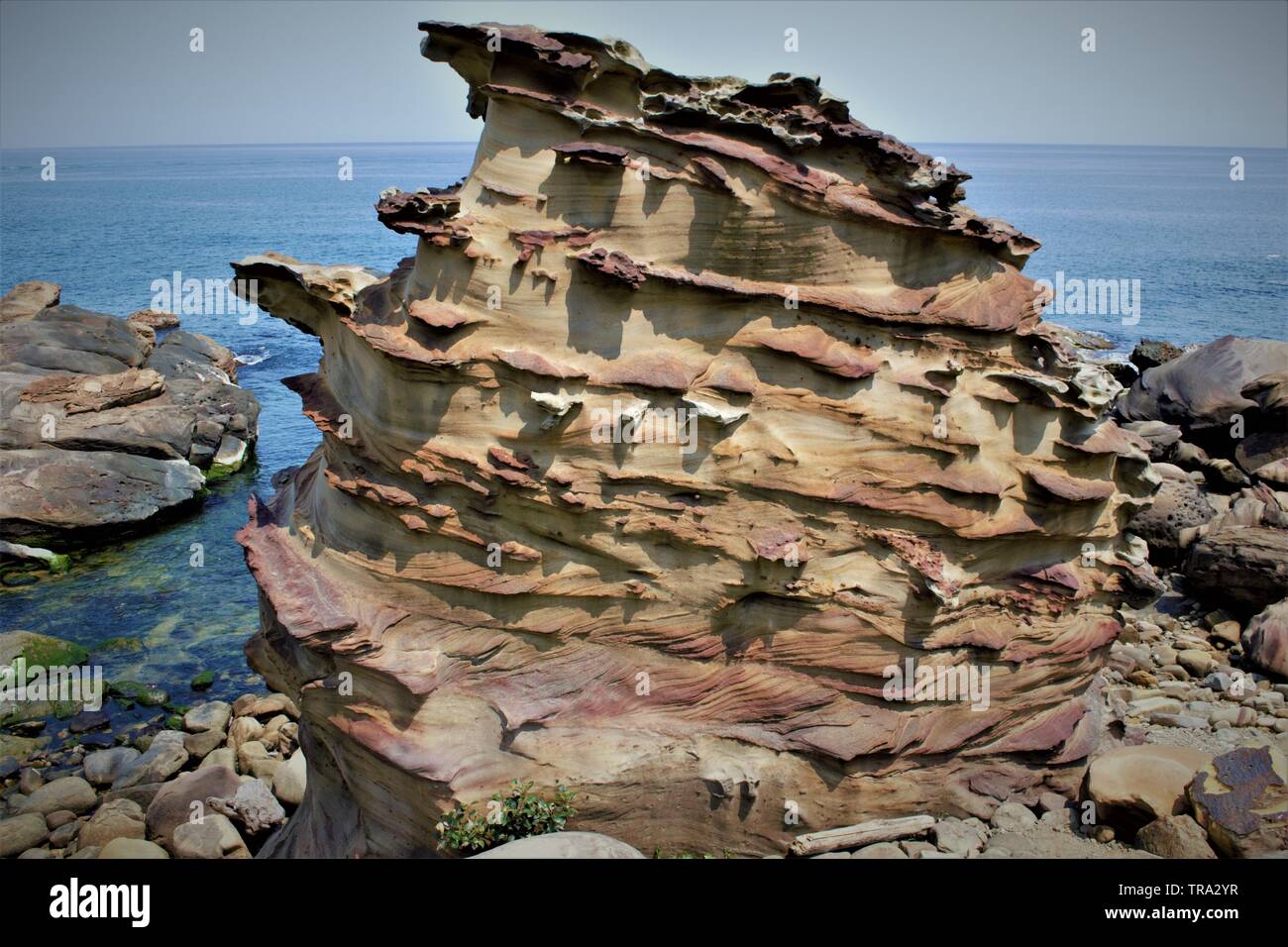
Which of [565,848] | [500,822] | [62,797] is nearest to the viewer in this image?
[565,848]

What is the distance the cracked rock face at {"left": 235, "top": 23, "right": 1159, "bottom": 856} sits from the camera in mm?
8477

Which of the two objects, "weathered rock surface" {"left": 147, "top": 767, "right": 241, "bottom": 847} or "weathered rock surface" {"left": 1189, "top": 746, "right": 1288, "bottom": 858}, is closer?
"weathered rock surface" {"left": 1189, "top": 746, "right": 1288, "bottom": 858}

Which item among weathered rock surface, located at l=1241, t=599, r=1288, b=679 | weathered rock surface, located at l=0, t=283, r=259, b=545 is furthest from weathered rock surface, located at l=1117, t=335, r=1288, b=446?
weathered rock surface, located at l=0, t=283, r=259, b=545

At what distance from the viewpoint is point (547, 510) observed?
8648 mm

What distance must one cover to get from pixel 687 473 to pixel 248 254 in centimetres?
3730

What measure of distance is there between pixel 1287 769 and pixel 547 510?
6080 millimetres

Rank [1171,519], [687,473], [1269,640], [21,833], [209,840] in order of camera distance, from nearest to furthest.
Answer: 1. [687,473]
2. [209,840]
3. [21,833]
4. [1269,640]
5. [1171,519]

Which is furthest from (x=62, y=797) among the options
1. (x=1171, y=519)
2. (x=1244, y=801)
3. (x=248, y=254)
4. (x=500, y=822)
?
(x=248, y=254)

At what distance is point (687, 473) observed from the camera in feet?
28.1

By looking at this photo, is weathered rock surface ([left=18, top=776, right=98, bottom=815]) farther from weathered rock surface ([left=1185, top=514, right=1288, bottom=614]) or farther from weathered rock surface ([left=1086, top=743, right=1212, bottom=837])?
weathered rock surface ([left=1185, top=514, right=1288, bottom=614])

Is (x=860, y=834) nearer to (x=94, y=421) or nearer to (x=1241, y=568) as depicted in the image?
(x=1241, y=568)

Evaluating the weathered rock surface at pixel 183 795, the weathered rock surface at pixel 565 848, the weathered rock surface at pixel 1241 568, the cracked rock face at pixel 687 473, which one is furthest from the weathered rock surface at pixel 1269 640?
the weathered rock surface at pixel 183 795

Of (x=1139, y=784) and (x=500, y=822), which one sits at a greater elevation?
(x=1139, y=784)

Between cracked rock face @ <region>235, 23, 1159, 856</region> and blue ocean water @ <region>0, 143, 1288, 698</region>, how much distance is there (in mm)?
8313
